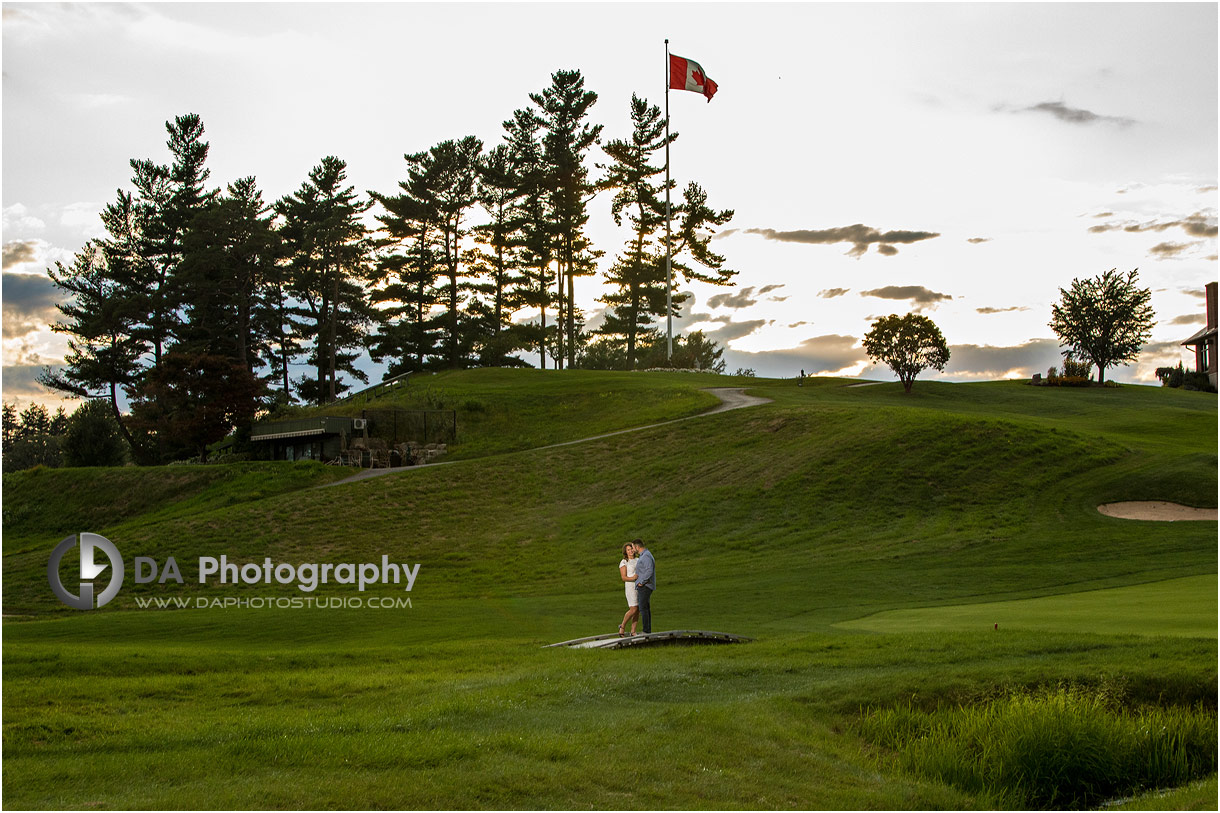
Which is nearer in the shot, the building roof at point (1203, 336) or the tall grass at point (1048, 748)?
the tall grass at point (1048, 748)

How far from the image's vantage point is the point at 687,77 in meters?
56.0

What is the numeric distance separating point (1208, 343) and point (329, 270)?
6365 cm

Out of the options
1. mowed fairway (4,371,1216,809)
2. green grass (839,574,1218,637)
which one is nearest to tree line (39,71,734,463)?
mowed fairway (4,371,1216,809)

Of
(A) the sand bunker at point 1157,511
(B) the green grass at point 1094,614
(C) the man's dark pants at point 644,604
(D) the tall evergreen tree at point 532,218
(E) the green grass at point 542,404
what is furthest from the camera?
(D) the tall evergreen tree at point 532,218

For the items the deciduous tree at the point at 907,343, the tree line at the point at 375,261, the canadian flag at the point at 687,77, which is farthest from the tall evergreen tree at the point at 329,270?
the deciduous tree at the point at 907,343

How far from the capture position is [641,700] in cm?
1064

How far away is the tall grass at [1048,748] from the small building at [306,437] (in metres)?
37.5

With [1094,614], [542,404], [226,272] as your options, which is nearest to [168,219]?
[226,272]

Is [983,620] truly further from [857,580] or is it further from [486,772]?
[486,772]

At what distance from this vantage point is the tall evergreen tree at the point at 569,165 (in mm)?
73750

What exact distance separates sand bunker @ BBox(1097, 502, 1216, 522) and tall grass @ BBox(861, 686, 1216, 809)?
66.4 ft

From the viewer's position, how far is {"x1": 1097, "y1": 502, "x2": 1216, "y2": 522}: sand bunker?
2809 centimetres

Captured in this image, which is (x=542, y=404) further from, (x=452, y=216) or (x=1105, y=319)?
(x=1105, y=319)

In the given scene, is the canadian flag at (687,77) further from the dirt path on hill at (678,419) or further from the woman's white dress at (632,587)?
the woman's white dress at (632,587)
